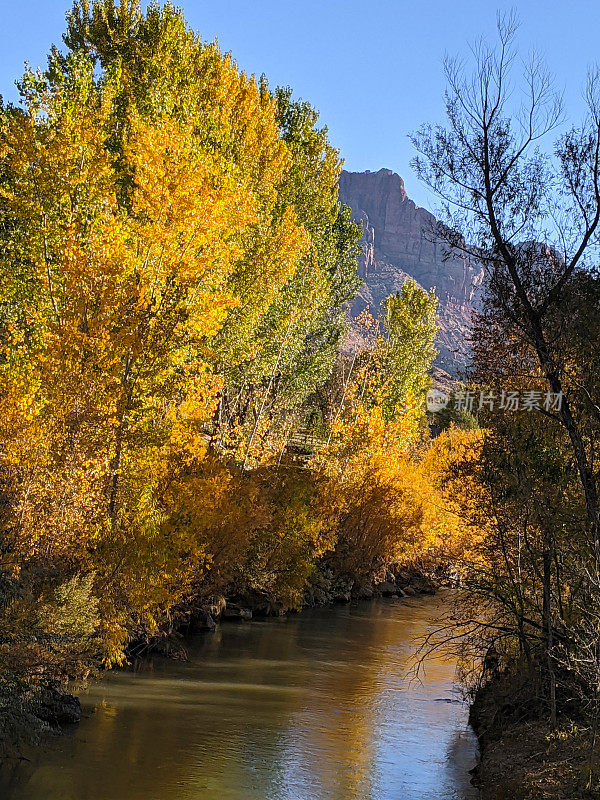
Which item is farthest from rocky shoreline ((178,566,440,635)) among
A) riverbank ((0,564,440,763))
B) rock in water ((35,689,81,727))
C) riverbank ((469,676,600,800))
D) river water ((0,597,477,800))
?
rock in water ((35,689,81,727))

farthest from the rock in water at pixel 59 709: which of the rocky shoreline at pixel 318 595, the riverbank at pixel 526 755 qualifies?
the rocky shoreline at pixel 318 595

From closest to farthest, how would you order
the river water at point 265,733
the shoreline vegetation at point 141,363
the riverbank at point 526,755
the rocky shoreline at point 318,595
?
1. the riverbank at point 526,755
2. the river water at point 265,733
3. the shoreline vegetation at point 141,363
4. the rocky shoreline at point 318,595

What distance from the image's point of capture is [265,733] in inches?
437

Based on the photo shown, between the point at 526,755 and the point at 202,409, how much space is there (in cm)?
839

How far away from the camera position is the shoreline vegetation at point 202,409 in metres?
9.46

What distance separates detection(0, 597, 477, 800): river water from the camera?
8984 millimetres

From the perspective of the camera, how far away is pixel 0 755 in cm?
880

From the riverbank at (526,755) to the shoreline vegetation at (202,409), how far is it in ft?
0.13

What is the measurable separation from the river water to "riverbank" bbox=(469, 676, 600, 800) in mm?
434

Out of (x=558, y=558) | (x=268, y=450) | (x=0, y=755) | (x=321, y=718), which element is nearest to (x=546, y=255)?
(x=558, y=558)

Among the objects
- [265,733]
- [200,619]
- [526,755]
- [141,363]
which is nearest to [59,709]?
[265,733]

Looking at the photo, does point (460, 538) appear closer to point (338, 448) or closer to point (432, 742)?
point (338, 448)

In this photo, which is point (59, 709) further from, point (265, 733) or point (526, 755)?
point (526, 755)

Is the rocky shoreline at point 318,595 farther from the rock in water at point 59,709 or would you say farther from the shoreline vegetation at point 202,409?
the rock in water at point 59,709
